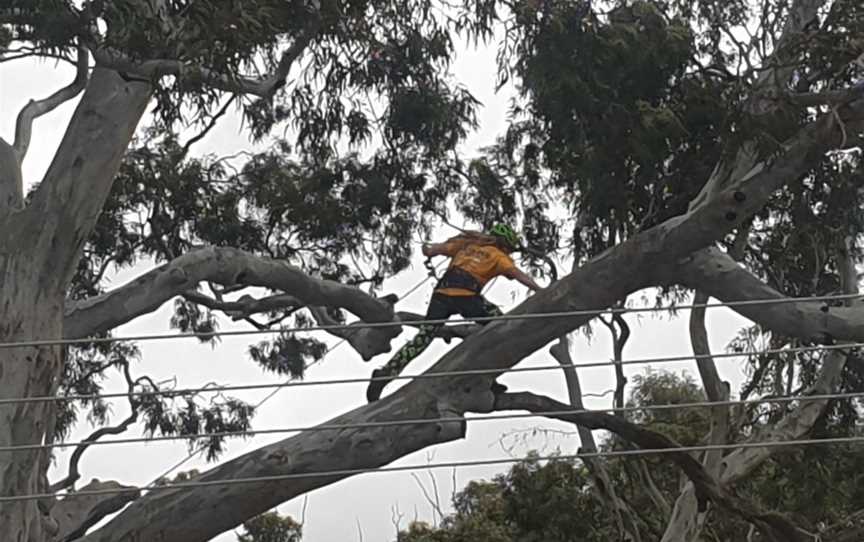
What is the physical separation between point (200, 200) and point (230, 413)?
2548 mm

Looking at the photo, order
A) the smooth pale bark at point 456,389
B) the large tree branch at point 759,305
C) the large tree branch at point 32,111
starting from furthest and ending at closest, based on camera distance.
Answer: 1. the large tree branch at point 32,111
2. the large tree branch at point 759,305
3. the smooth pale bark at point 456,389

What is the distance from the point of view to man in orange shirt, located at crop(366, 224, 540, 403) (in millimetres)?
7609

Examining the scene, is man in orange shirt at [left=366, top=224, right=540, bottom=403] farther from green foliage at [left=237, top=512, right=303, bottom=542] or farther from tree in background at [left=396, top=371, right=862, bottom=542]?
green foliage at [left=237, top=512, right=303, bottom=542]

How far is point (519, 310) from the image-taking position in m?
7.50

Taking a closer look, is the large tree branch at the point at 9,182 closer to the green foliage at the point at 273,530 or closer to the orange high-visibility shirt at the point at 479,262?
the orange high-visibility shirt at the point at 479,262

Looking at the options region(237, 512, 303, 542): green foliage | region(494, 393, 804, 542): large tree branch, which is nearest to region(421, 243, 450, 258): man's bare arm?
region(494, 393, 804, 542): large tree branch

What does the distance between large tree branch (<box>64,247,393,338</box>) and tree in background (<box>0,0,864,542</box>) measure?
0.02 meters

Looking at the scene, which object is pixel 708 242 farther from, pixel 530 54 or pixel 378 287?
pixel 378 287

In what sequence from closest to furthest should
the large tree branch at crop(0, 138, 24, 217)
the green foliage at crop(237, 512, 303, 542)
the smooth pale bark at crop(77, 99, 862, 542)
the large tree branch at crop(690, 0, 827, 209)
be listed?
the smooth pale bark at crop(77, 99, 862, 542) → the large tree branch at crop(690, 0, 827, 209) → the large tree branch at crop(0, 138, 24, 217) → the green foliage at crop(237, 512, 303, 542)

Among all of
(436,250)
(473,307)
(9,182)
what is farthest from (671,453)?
(9,182)

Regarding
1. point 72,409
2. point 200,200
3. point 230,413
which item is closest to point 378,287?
point 200,200

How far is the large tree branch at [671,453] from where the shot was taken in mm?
7918

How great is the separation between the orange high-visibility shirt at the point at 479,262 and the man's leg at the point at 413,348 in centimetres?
8

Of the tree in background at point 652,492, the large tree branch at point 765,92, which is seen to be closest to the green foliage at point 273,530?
the tree in background at point 652,492
